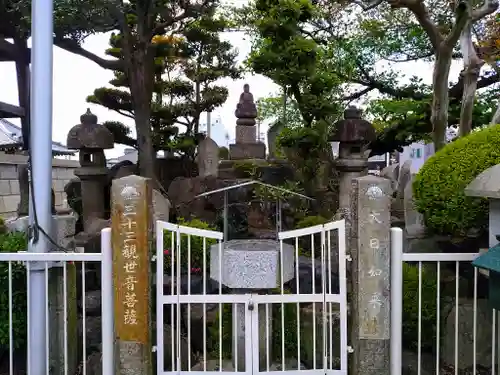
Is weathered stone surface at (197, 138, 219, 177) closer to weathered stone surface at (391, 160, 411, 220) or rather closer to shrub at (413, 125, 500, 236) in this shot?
weathered stone surface at (391, 160, 411, 220)

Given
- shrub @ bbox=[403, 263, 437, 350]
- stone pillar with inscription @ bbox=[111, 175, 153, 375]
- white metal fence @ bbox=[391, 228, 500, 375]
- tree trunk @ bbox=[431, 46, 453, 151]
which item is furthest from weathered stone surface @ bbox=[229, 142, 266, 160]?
stone pillar with inscription @ bbox=[111, 175, 153, 375]

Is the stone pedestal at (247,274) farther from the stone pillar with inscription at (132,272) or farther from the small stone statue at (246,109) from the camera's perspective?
the small stone statue at (246,109)

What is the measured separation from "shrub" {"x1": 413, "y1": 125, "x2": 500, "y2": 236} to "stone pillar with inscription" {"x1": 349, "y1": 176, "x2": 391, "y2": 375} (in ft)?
3.83

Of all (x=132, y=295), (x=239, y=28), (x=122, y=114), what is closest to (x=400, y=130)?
(x=239, y=28)

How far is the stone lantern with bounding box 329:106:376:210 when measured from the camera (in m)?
8.08

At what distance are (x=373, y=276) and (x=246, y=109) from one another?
7771 mm

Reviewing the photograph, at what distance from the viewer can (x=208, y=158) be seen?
967 cm

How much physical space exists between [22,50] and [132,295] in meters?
9.01

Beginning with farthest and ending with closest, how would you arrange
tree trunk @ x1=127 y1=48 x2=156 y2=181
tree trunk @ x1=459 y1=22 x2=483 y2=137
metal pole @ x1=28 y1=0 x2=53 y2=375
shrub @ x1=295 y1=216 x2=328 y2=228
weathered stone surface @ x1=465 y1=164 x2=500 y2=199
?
tree trunk @ x1=127 y1=48 x2=156 y2=181 → tree trunk @ x1=459 y1=22 x2=483 y2=137 → shrub @ x1=295 y1=216 x2=328 y2=228 → metal pole @ x1=28 y1=0 x2=53 y2=375 → weathered stone surface @ x1=465 y1=164 x2=500 y2=199

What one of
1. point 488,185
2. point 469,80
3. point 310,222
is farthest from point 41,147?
point 469,80

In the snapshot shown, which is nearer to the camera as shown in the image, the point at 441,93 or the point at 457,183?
the point at 457,183

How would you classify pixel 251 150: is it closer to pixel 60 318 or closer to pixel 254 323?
pixel 60 318

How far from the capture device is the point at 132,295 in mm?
3533

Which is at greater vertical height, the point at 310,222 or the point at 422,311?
the point at 310,222
